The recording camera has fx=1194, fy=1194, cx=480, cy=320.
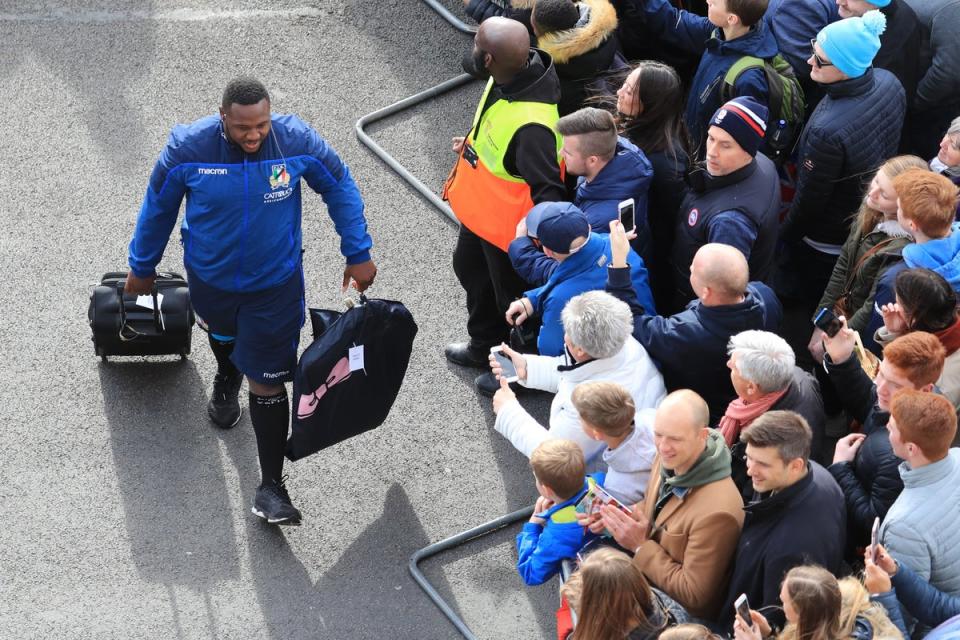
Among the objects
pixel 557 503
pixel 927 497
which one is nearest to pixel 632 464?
pixel 557 503

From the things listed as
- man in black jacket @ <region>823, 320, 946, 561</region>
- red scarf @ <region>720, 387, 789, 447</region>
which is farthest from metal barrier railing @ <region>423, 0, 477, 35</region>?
man in black jacket @ <region>823, 320, 946, 561</region>

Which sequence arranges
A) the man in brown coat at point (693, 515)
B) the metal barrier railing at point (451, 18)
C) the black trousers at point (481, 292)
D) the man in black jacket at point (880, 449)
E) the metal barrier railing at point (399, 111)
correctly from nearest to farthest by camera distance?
the man in brown coat at point (693, 515)
the man in black jacket at point (880, 449)
the black trousers at point (481, 292)
the metal barrier railing at point (399, 111)
the metal barrier railing at point (451, 18)

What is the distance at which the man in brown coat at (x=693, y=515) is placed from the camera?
4203 millimetres

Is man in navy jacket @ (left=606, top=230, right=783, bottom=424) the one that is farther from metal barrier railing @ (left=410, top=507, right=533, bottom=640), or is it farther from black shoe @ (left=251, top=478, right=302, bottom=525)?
black shoe @ (left=251, top=478, right=302, bottom=525)

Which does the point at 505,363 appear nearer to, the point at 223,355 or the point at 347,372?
the point at 347,372

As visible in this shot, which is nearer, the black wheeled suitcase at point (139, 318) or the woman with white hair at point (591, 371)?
the woman with white hair at point (591, 371)

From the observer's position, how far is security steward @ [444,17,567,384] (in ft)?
19.2

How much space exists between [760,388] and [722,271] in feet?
1.76

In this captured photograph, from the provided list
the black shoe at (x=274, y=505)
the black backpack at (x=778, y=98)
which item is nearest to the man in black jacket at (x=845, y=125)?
the black backpack at (x=778, y=98)

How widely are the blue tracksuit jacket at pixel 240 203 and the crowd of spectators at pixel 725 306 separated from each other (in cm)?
92

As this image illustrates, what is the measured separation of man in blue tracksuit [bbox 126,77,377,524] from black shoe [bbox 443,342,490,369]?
1.11 meters

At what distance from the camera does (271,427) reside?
5.78m

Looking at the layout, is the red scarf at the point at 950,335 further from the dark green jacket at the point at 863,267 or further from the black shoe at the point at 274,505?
the black shoe at the point at 274,505

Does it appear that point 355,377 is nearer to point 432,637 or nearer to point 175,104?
point 432,637
